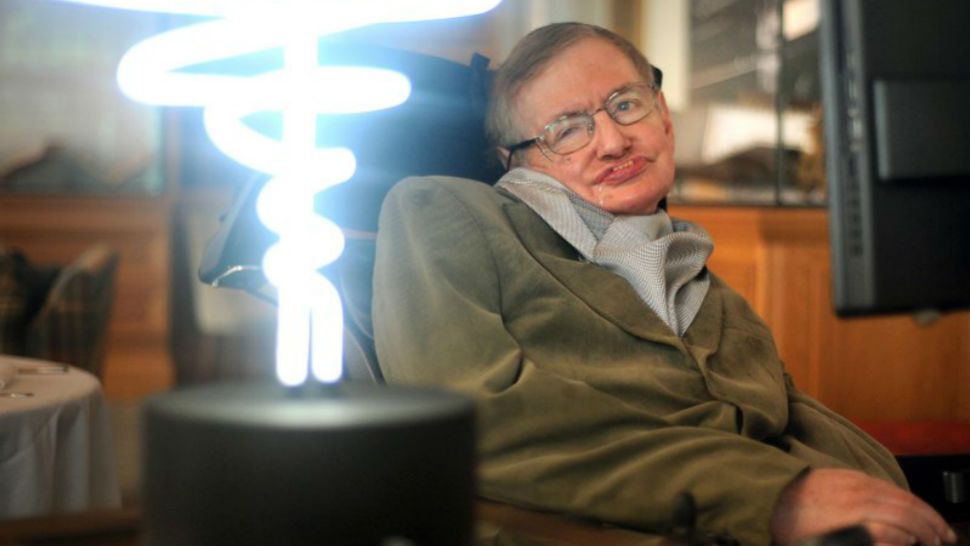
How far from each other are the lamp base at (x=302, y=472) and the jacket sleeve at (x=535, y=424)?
0.39 m

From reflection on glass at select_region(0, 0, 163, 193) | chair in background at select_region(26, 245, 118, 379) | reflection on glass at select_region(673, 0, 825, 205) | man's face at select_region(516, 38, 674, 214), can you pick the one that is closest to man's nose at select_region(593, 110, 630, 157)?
man's face at select_region(516, 38, 674, 214)

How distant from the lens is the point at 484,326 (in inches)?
54.1

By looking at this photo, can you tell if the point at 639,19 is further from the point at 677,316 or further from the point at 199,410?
the point at 199,410

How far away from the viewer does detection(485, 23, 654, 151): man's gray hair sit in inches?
68.9

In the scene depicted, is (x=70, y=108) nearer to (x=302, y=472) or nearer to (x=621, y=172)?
(x=621, y=172)

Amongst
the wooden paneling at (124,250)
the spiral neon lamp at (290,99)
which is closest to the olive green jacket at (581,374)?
the spiral neon lamp at (290,99)

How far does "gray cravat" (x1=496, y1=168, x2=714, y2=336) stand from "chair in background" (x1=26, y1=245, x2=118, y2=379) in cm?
264

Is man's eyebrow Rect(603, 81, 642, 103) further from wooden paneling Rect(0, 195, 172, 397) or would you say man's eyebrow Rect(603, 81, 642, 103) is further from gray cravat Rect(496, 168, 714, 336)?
wooden paneling Rect(0, 195, 172, 397)

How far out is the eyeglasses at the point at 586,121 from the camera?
67.7 inches

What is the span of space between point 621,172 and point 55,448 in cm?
91

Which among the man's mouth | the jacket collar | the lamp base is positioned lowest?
the lamp base

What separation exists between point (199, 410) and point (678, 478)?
25.4 inches

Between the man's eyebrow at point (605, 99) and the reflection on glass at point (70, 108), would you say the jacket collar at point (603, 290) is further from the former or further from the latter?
the reflection on glass at point (70, 108)

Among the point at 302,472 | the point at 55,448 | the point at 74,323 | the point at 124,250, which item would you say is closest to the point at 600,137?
the point at 55,448
